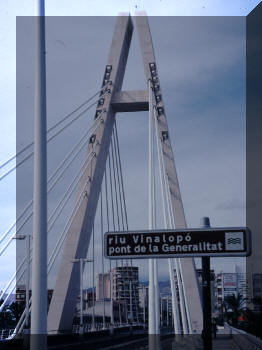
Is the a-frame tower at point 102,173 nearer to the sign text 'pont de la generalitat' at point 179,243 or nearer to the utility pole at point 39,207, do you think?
the utility pole at point 39,207

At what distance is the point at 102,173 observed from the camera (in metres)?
32.6

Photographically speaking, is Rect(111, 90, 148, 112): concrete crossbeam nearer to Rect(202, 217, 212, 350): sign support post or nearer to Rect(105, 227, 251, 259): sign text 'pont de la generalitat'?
Rect(105, 227, 251, 259): sign text 'pont de la generalitat'

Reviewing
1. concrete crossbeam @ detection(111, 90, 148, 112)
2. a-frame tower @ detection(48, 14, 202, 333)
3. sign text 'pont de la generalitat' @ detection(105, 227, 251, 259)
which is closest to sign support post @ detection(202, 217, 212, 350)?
sign text 'pont de la generalitat' @ detection(105, 227, 251, 259)

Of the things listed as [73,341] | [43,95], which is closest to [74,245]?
[73,341]

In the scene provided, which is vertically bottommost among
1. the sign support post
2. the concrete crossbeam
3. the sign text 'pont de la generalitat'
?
the sign support post

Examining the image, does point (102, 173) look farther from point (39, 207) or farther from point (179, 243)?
point (179, 243)

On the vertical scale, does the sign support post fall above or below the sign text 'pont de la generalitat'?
below

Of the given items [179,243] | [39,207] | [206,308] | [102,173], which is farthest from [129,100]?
[206,308]

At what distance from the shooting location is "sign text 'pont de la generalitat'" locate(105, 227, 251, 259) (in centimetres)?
891

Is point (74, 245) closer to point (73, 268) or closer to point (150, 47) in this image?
point (73, 268)

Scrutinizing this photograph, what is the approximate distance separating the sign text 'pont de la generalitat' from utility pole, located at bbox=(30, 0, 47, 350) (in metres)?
1.52

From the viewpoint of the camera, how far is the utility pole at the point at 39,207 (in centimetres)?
998

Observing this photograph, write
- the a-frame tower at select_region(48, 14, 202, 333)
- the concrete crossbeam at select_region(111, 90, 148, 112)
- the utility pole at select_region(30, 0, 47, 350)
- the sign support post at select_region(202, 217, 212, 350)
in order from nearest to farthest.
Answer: the sign support post at select_region(202, 217, 212, 350)
the utility pole at select_region(30, 0, 47, 350)
the a-frame tower at select_region(48, 14, 202, 333)
the concrete crossbeam at select_region(111, 90, 148, 112)

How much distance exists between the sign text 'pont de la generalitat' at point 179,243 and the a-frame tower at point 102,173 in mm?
20224
